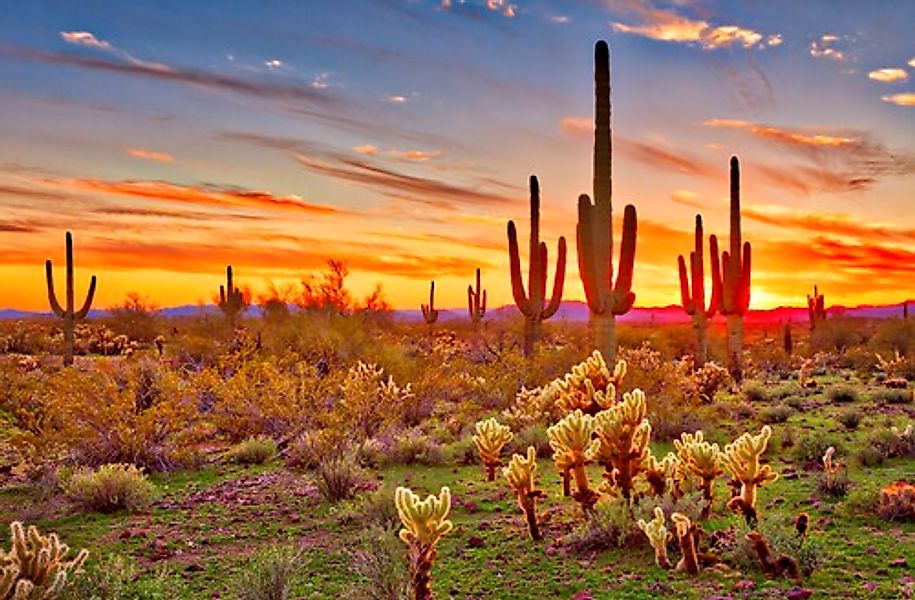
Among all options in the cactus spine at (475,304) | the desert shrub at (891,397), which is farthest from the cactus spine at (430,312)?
the desert shrub at (891,397)

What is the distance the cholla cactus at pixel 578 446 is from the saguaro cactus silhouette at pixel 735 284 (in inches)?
777

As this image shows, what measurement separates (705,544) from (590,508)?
1.35 meters

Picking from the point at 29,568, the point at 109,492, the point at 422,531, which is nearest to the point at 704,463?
the point at 422,531

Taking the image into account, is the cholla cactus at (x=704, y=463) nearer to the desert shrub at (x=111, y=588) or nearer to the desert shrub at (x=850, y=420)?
the desert shrub at (x=111, y=588)

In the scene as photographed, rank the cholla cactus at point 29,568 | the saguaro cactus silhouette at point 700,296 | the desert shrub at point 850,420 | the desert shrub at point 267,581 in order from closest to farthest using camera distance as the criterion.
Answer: the cholla cactus at point 29,568 < the desert shrub at point 267,581 < the desert shrub at point 850,420 < the saguaro cactus silhouette at point 700,296

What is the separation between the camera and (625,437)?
884 cm

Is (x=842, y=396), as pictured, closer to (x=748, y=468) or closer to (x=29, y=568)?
(x=748, y=468)

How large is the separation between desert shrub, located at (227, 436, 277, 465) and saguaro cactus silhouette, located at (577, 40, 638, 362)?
8.19 meters

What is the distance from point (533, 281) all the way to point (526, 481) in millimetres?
17761

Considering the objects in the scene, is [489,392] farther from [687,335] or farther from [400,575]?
[687,335]

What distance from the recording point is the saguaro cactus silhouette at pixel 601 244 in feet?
63.8

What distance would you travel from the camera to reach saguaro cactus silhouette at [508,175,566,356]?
1021 inches

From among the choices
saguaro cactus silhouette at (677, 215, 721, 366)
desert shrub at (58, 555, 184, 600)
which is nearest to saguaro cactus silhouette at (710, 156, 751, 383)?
saguaro cactus silhouette at (677, 215, 721, 366)

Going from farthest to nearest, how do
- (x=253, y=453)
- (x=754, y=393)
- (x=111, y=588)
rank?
(x=754, y=393)
(x=253, y=453)
(x=111, y=588)
